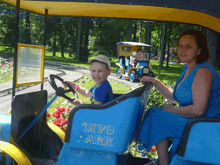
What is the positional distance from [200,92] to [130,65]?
1228 cm

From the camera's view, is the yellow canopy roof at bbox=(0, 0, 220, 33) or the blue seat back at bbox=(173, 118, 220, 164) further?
the yellow canopy roof at bbox=(0, 0, 220, 33)

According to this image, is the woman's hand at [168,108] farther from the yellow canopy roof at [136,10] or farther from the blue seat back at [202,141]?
the yellow canopy roof at [136,10]

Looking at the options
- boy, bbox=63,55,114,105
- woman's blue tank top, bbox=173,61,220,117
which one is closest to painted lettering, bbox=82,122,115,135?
boy, bbox=63,55,114,105

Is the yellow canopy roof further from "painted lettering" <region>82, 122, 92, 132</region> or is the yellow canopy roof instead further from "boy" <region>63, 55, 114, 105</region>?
"painted lettering" <region>82, 122, 92, 132</region>

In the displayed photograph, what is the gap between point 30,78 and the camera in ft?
10.2

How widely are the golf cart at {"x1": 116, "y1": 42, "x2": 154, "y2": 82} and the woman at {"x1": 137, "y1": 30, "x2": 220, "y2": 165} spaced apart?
10.8 m

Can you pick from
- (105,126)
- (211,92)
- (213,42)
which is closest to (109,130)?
(105,126)

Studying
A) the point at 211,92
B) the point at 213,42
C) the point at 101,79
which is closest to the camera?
the point at 211,92

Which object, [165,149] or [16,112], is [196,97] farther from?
[16,112]

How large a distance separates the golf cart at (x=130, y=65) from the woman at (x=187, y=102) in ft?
35.5

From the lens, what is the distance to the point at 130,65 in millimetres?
14172

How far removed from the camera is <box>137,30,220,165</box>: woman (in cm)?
198

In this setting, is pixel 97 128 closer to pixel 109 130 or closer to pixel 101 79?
pixel 109 130

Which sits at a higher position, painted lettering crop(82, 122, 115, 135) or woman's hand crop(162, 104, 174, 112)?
woman's hand crop(162, 104, 174, 112)
